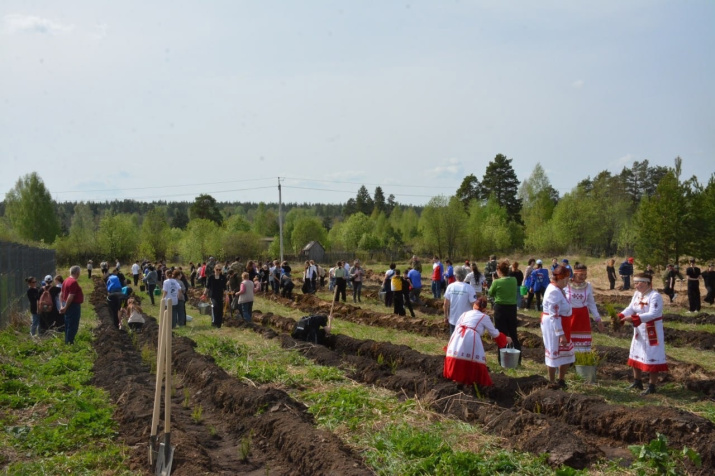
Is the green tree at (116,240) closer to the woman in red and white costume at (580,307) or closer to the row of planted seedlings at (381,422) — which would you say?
the row of planted seedlings at (381,422)

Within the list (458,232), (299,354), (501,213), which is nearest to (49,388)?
(299,354)

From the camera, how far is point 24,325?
16.8m

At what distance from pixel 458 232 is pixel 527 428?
5244 cm

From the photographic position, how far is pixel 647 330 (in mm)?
8852

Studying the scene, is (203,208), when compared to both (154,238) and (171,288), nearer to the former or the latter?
(154,238)

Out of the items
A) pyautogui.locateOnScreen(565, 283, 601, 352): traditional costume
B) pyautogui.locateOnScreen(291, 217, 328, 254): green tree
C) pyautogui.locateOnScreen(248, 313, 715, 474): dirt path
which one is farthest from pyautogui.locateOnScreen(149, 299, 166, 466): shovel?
pyautogui.locateOnScreen(291, 217, 328, 254): green tree

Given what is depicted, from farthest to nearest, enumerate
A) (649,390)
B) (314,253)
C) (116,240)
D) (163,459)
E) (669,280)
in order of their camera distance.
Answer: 1. (314,253)
2. (116,240)
3. (669,280)
4. (649,390)
5. (163,459)

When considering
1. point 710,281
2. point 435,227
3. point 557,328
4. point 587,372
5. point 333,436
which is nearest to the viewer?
point 333,436

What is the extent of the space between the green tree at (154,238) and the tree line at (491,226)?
14cm

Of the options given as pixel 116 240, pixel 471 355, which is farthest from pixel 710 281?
pixel 116 240

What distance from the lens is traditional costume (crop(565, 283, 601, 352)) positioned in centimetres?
932

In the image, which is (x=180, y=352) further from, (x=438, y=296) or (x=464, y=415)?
(x=438, y=296)

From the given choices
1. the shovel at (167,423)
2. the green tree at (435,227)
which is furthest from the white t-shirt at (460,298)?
the green tree at (435,227)

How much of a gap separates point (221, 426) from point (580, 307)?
5374 millimetres
